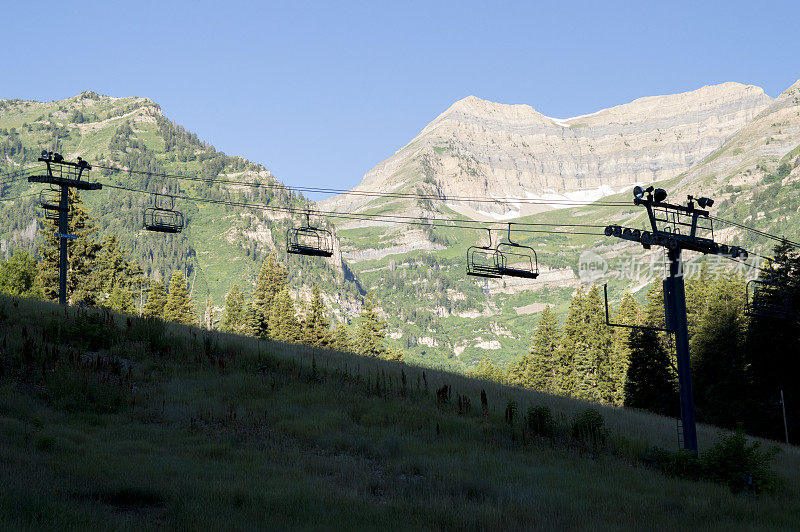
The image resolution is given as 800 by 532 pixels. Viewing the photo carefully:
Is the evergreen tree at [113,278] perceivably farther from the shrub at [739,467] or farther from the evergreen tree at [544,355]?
the shrub at [739,467]

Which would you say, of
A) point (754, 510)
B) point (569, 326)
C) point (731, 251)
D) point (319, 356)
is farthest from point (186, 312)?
point (754, 510)

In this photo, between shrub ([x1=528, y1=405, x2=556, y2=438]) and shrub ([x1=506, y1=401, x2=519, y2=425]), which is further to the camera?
shrub ([x1=506, y1=401, x2=519, y2=425])

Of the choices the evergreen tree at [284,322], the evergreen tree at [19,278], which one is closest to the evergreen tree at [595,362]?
the evergreen tree at [284,322]

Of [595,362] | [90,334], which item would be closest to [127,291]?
[595,362]

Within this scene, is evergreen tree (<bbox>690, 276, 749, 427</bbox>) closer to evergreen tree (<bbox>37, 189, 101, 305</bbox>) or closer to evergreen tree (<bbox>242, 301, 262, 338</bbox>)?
evergreen tree (<bbox>242, 301, 262, 338</bbox>)

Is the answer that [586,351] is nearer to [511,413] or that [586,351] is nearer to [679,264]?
[679,264]

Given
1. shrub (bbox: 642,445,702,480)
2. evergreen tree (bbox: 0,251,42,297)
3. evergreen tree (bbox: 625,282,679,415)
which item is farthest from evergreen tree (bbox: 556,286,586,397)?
evergreen tree (bbox: 0,251,42,297)

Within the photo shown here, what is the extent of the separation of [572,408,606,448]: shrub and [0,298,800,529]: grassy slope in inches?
28.0

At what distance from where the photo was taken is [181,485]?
12.3 metres

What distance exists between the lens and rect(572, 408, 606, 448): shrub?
20.7 metres

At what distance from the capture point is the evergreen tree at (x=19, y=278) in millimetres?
65062

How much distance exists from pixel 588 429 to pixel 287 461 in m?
10.3

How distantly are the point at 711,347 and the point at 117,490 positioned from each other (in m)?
49.2

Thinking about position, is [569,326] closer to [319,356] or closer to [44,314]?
[319,356]
